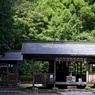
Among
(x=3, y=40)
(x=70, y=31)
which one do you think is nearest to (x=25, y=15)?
(x=70, y=31)

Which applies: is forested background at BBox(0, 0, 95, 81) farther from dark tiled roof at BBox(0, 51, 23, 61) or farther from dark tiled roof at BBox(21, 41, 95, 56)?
dark tiled roof at BBox(21, 41, 95, 56)

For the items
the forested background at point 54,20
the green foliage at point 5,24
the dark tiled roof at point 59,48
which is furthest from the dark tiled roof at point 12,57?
the green foliage at point 5,24

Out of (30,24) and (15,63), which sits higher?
(30,24)

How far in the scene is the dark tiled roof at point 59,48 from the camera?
22466 millimetres

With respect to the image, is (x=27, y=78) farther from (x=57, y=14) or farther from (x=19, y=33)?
(x=57, y=14)

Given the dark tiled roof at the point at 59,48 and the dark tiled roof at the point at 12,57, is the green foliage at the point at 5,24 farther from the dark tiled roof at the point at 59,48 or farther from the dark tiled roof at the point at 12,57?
the dark tiled roof at the point at 12,57

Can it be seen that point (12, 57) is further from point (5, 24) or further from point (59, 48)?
point (59, 48)

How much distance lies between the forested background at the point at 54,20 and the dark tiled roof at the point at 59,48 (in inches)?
337

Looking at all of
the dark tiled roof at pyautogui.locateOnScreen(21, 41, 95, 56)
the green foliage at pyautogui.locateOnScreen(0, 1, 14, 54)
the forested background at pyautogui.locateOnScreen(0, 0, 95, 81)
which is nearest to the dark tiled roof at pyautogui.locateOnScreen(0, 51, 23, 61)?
the dark tiled roof at pyautogui.locateOnScreen(21, 41, 95, 56)

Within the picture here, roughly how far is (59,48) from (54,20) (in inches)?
640

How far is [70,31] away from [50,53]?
17.1 m

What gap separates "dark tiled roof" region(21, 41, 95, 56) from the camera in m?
22.5

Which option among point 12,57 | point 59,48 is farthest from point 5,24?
point 12,57

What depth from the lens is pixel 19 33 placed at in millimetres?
34938
